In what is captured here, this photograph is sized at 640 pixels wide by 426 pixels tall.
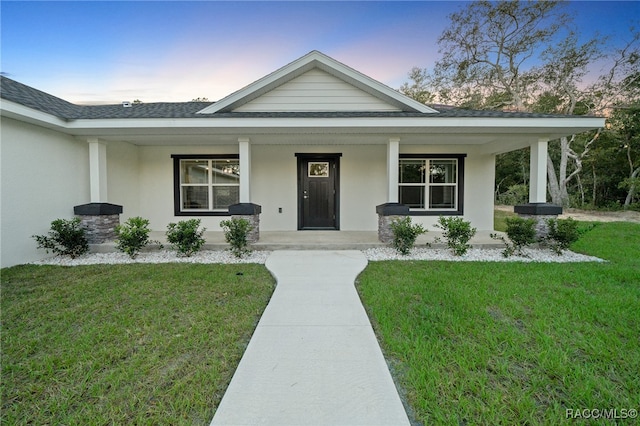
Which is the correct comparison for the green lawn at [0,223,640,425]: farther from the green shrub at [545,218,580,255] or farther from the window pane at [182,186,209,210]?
the window pane at [182,186,209,210]

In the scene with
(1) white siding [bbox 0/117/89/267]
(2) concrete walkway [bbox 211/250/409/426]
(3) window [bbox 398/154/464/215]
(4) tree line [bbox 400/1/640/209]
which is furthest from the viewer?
(4) tree line [bbox 400/1/640/209]

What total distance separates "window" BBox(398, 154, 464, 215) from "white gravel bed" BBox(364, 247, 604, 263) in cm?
240

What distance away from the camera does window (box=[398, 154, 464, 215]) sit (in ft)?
28.1

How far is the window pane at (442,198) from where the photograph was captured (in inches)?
339

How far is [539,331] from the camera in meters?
2.77

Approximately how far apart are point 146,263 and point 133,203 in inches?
143

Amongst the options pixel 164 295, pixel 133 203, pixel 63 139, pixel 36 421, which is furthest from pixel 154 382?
pixel 133 203

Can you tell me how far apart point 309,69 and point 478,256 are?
19.3ft

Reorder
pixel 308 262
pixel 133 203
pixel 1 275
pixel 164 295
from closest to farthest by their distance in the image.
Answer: pixel 164 295
pixel 1 275
pixel 308 262
pixel 133 203

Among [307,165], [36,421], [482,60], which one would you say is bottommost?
[36,421]

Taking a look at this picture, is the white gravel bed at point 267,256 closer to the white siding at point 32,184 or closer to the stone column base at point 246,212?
the stone column base at point 246,212

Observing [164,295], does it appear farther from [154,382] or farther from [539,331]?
[539,331]

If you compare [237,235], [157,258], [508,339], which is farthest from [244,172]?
[508,339]

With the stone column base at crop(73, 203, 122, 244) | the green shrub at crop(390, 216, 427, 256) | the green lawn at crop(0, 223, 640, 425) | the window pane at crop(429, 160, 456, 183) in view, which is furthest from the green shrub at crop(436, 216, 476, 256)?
the stone column base at crop(73, 203, 122, 244)
